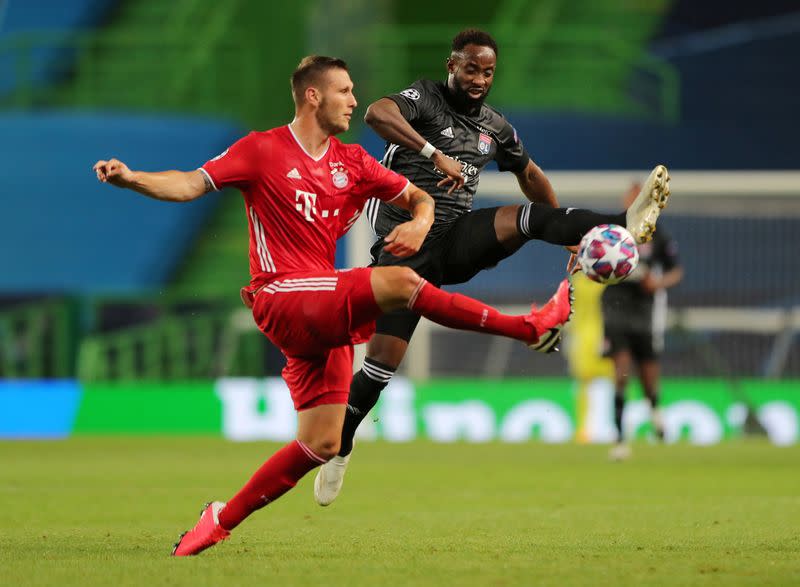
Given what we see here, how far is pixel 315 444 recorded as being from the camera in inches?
256

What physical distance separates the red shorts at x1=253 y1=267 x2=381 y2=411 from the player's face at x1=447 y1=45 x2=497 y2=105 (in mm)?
1723

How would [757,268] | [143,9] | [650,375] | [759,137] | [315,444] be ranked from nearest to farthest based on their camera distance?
[315,444] < [650,375] < [757,268] < [759,137] < [143,9]

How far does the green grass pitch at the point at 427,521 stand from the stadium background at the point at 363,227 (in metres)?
2.90

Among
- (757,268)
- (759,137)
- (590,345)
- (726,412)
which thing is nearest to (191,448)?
(590,345)

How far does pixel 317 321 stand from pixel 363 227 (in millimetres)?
10795

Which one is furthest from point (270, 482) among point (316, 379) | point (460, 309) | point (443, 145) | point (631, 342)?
point (631, 342)

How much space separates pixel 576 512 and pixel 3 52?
14.8 m

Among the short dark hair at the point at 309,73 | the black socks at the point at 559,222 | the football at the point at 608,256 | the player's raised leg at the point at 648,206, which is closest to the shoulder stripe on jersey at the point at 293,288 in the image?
the short dark hair at the point at 309,73

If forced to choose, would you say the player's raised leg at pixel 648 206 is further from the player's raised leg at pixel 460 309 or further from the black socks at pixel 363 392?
the black socks at pixel 363 392

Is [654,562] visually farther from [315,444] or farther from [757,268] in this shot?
[757,268]

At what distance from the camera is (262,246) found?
21.5 feet

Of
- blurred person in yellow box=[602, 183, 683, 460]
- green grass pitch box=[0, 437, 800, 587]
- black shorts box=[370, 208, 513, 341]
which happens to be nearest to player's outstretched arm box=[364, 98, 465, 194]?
black shorts box=[370, 208, 513, 341]

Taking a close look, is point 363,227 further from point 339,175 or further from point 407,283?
point 407,283

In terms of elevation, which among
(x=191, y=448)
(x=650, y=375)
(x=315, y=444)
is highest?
(x=315, y=444)
